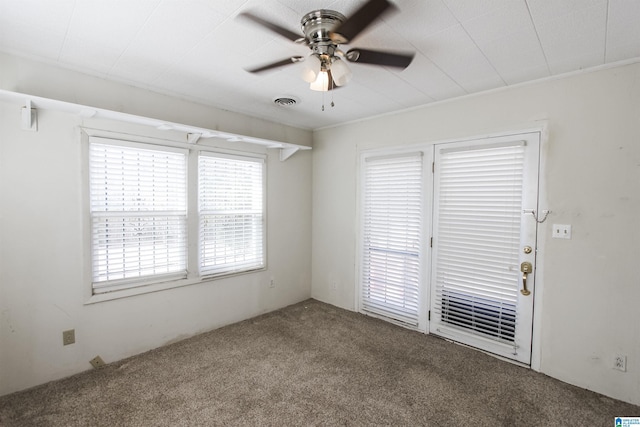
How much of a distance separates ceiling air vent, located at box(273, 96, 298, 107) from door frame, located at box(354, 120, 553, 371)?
42.4 inches

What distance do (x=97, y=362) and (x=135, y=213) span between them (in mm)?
1292

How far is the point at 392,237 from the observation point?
345cm

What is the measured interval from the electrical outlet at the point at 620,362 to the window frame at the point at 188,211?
3363 millimetres

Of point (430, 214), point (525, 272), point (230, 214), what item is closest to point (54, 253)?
point (230, 214)

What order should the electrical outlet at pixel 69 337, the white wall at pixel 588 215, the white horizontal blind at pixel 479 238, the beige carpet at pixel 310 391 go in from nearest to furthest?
the beige carpet at pixel 310 391 → the white wall at pixel 588 215 → the electrical outlet at pixel 69 337 → the white horizontal blind at pixel 479 238

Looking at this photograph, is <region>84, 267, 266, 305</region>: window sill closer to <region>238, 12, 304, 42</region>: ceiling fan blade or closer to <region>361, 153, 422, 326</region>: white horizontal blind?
<region>361, 153, 422, 326</region>: white horizontal blind

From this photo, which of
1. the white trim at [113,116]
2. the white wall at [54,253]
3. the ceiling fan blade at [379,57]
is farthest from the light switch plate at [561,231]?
the white wall at [54,253]

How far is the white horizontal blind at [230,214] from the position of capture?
321 centimetres

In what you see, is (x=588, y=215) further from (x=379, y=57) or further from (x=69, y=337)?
(x=69, y=337)

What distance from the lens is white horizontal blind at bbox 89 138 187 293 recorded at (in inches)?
99.0

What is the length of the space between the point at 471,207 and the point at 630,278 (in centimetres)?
118

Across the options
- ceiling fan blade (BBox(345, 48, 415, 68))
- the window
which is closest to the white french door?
ceiling fan blade (BBox(345, 48, 415, 68))

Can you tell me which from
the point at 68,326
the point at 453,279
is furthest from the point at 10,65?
the point at 453,279

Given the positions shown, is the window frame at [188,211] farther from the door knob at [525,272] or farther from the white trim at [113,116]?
the door knob at [525,272]
